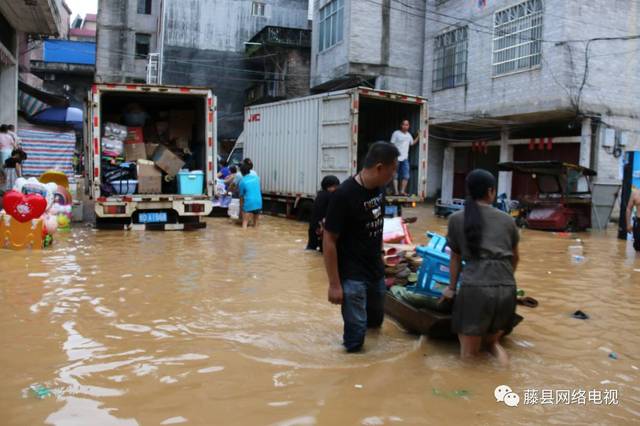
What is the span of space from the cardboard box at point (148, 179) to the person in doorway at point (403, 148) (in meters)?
5.17

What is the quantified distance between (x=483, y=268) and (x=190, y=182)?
926 cm

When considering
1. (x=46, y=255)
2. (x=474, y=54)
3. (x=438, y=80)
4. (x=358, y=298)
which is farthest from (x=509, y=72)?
(x=358, y=298)

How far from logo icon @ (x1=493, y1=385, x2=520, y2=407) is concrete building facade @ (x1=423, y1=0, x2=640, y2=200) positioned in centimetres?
1580

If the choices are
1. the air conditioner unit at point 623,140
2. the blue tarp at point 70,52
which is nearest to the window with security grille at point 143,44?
the blue tarp at point 70,52

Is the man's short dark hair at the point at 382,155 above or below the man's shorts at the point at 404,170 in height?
below

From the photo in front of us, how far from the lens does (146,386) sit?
12.4 ft

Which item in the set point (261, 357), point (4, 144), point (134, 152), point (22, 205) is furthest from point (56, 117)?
point (261, 357)

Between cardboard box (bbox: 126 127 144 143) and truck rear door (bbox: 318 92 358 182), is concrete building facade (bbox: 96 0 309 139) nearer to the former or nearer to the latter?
truck rear door (bbox: 318 92 358 182)

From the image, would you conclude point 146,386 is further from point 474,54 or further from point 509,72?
point 474,54

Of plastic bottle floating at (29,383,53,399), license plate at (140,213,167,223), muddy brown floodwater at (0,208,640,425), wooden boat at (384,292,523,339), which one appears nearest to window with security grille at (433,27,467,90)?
license plate at (140,213,167,223)

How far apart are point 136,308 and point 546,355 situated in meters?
3.72

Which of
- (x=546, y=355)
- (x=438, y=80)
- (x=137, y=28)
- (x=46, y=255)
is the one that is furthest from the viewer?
(x=137, y=28)

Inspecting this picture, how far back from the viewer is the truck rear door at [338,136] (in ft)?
43.1

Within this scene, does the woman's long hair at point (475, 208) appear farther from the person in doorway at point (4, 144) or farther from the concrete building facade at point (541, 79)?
the concrete building facade at point (541, 79)
